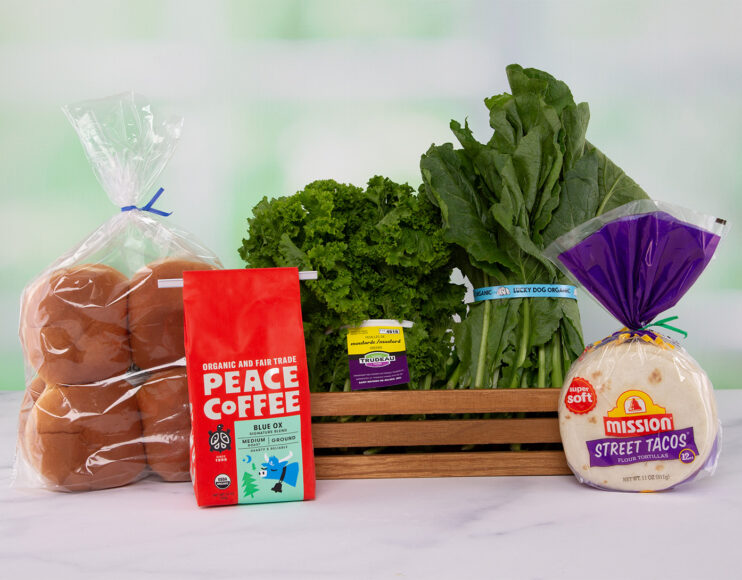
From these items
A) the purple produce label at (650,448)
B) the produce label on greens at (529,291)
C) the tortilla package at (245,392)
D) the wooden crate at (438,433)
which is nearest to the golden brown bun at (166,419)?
the tortilla package at (245,392)

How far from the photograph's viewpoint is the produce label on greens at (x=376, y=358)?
4.57 ft

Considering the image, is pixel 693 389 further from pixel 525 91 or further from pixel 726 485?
pixel 525 91

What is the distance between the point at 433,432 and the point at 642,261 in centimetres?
49

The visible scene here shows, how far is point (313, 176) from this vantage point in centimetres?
199

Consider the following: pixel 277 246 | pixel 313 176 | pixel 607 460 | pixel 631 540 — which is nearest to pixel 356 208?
pixel 277 246

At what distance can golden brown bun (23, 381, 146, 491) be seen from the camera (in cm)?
124

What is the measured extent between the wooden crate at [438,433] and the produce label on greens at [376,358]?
6cm

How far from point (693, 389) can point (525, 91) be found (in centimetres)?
67

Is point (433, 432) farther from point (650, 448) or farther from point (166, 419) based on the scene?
point (166, 419)

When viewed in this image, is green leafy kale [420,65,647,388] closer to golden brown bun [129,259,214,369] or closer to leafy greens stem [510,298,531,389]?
leafy greens stem [510,298,531,389]

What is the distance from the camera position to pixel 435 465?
135 cm

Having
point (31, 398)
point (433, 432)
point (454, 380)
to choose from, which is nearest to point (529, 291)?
point (454, 380)

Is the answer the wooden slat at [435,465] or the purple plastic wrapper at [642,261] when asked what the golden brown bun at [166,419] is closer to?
the wooden slat at [435,465]

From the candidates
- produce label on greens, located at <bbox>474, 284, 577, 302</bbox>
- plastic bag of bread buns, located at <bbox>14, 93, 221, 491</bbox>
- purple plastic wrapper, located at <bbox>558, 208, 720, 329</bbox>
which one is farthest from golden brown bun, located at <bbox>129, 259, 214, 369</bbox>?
purple plastic wrapper, located at <bbox>558, 208, 720, 329</bbox>
